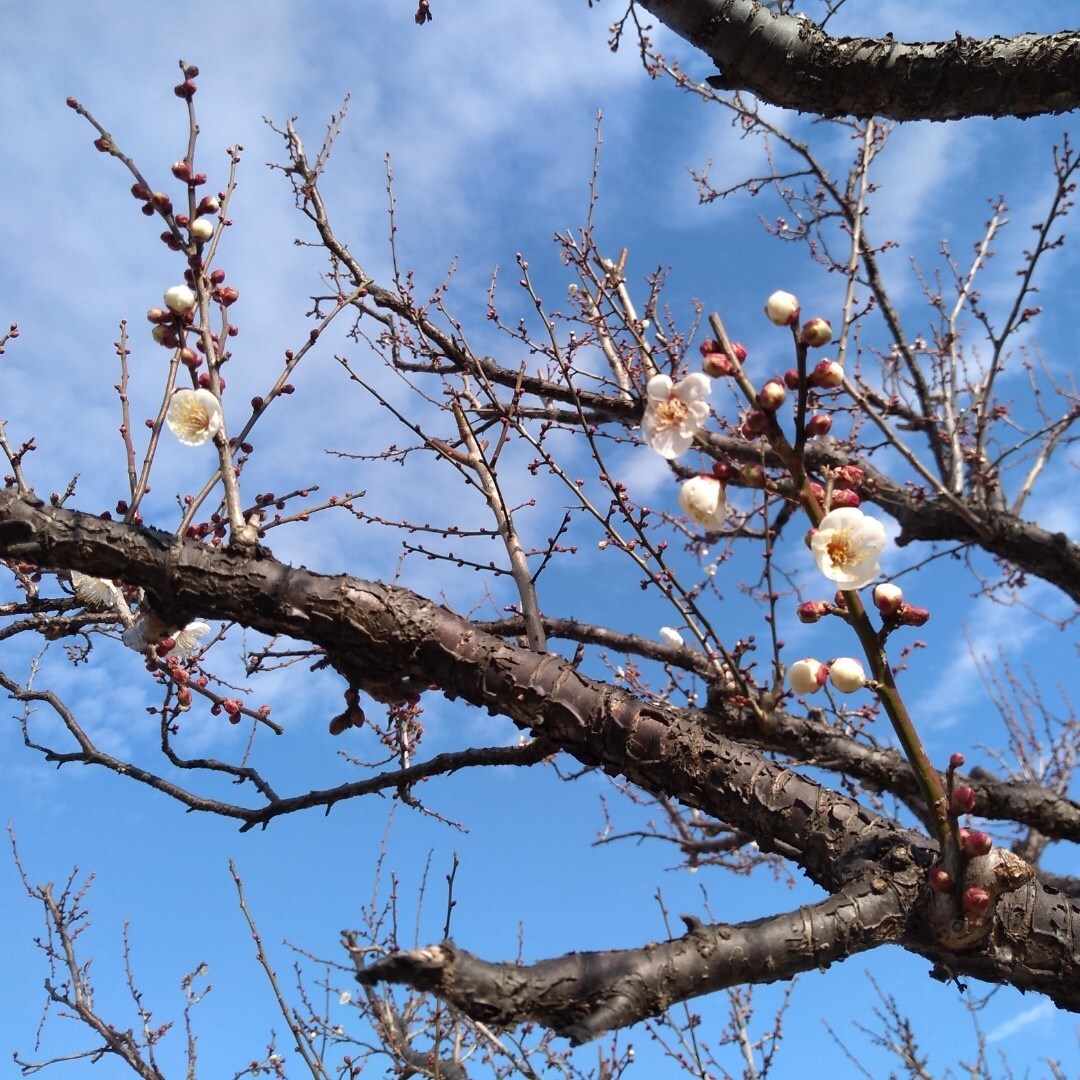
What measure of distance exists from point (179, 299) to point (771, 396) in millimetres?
1556

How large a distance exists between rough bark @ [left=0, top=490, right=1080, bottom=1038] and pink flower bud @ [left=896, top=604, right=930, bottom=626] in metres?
0.56

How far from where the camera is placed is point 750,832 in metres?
2.05

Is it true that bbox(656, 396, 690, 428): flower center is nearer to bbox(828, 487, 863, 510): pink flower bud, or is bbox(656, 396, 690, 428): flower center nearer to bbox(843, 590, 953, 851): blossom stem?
bbox(828, 487, 863, 510): pink flower bud

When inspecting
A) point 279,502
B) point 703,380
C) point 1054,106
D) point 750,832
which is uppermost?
point 1054,106

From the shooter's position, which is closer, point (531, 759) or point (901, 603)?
point (901, 603)

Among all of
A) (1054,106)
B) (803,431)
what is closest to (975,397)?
(1054,106)

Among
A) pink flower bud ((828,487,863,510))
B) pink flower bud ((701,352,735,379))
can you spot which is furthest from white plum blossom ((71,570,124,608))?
pink flower bud ((828,487,863,510))

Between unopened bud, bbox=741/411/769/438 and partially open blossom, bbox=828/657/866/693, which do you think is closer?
unopened bud, bbox=741/411/769/438

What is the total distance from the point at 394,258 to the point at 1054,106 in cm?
287

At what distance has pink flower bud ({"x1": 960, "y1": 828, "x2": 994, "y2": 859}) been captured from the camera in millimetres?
1596

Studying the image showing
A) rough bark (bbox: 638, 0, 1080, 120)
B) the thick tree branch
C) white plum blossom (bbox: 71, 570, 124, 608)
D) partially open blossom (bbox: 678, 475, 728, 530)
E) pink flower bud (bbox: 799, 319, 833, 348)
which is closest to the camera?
the thick tree branch

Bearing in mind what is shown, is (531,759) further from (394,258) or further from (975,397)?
(975,397)

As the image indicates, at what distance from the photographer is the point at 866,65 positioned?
2.41 m

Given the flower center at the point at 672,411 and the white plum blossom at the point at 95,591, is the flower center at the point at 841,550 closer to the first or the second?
the flower center at the point at 672,411
